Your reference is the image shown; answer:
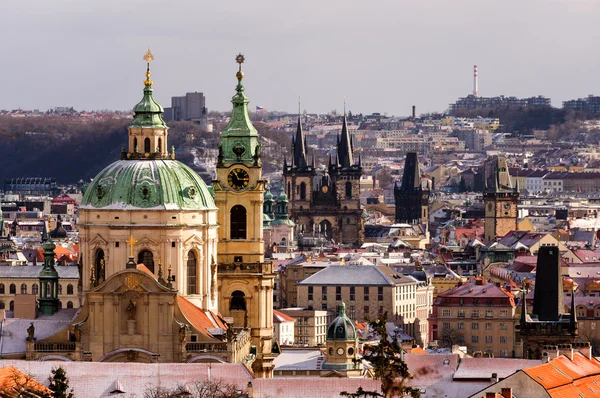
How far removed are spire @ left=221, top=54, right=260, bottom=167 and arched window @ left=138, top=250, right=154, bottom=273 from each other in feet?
28.0

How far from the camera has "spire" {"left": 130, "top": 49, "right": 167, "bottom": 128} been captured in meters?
85.2

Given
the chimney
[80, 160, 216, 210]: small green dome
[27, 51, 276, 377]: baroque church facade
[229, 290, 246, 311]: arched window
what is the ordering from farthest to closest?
[229, 290, 246, 311]: arched window < [80, 160, 216, 210]: small green dome < [27, 51, 276, 377]: baroque church facade < the chimney

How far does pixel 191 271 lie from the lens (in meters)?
83.4

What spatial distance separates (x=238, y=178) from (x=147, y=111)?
5.32 meters

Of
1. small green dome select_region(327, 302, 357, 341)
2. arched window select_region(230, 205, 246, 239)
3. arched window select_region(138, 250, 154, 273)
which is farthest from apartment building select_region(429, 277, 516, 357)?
arched window select_region(138, 250, 154, 273)

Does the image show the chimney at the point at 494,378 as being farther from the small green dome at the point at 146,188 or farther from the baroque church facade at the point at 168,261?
the small green dome at the point at 146,188

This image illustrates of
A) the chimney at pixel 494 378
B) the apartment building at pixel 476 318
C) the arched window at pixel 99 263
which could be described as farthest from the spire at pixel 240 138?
the apartment building at pixel 476 318

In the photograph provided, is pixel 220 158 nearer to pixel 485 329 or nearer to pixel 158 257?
pixel 158 257

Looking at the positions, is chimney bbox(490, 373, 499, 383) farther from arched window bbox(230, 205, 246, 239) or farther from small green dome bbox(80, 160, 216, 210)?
arched window bbox(230, 205, 246, 239)

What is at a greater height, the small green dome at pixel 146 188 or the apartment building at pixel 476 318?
the small green dome at pixel 146 188

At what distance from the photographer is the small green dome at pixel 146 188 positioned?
8200 centimetres

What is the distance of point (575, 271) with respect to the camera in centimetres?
15212

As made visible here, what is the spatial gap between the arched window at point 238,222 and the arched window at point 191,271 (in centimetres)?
611

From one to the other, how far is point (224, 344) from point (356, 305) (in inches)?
2427
